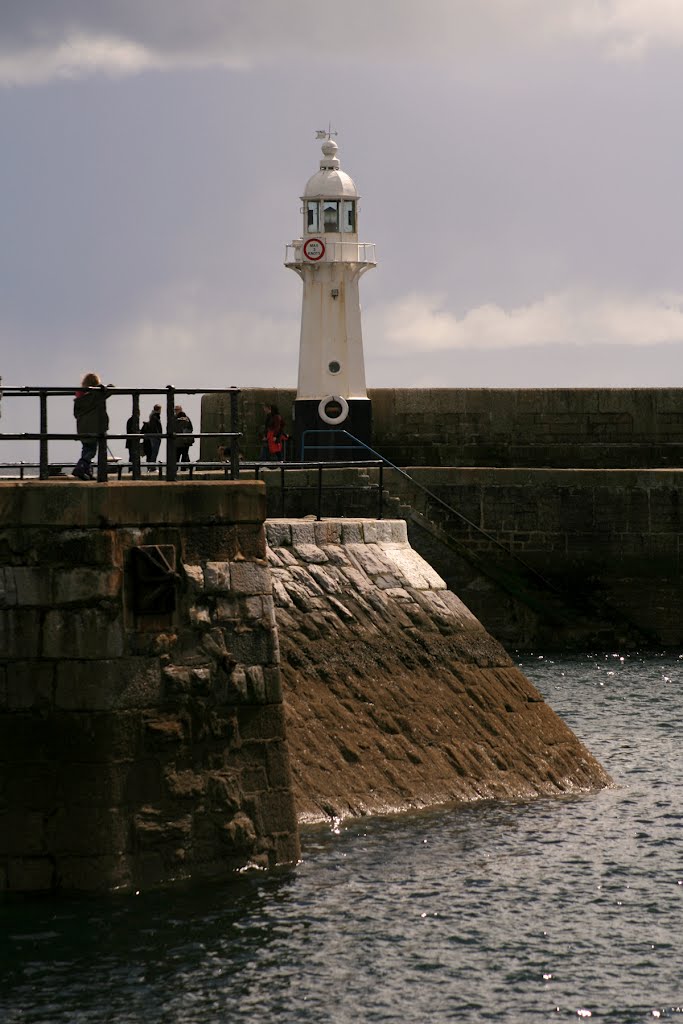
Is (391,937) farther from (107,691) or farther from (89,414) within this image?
(89,414)

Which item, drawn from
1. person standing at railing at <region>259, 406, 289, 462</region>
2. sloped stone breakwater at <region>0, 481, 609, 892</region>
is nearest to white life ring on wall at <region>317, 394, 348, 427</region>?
person standing at railing at <region>259, 406, 289, 462</region>

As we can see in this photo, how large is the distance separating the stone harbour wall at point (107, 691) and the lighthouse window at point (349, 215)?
71.8 ft

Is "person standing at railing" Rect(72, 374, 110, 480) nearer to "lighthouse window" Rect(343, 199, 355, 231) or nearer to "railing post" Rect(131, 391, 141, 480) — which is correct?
"railing post" Rect(131, 391, 141, 480)

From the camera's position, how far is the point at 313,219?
34156 mm

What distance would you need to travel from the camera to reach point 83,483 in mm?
12328

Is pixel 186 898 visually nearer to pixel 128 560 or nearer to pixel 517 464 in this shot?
pixel 128 560

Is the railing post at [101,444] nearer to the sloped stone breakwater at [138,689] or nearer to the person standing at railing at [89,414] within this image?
the person standing at railing at [89,414]

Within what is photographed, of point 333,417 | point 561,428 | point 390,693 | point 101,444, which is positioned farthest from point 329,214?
point 101,444

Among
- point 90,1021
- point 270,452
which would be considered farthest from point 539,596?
point 90,1021

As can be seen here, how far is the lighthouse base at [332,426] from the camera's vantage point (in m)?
33.6

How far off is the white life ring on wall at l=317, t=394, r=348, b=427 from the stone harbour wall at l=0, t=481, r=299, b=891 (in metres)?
20.9

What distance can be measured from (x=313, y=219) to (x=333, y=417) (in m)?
3.46

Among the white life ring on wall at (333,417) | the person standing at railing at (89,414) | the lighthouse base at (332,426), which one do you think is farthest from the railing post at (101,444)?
the white life ring on wall at (333,417)

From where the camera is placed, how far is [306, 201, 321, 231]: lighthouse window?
34.1 metres
